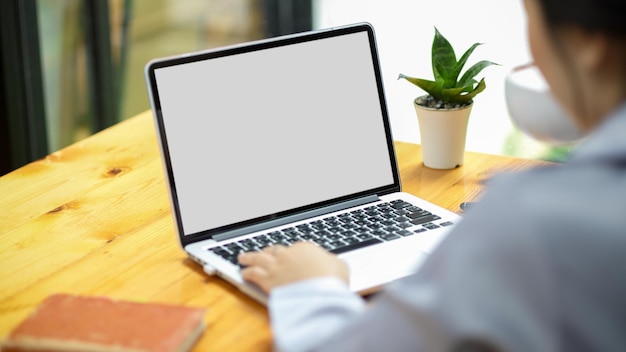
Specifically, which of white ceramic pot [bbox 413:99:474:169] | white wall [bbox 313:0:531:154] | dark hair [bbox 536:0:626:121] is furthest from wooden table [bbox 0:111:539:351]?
white wall [bbox 313:0:531:154]

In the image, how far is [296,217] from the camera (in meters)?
1.18

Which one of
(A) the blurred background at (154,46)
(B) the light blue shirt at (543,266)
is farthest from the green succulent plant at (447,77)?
(A) the blurred background at (154,46)

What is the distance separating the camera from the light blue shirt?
569 mm

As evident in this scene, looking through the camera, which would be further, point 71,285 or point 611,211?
point 71,285

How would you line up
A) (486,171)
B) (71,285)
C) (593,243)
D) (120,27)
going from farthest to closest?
(120,27) < (486,171) < (71,285) < (593,243)

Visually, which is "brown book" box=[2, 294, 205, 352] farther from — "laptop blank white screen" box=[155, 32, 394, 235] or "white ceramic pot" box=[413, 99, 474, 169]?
"white ceramic pot" box=[413, 99, 474, 169]

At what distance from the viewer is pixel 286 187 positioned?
1.19 m

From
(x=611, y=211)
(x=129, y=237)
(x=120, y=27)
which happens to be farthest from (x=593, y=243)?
(x=120, y=27)

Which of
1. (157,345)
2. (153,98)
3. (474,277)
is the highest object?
(153,98)

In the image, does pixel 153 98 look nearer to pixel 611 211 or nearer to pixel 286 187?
pixel 286 187

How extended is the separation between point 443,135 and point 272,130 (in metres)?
0.37

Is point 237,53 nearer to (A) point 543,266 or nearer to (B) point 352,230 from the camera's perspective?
(B) point 352,230

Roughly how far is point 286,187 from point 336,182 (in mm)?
81

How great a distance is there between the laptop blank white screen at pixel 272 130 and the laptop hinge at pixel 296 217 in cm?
2
